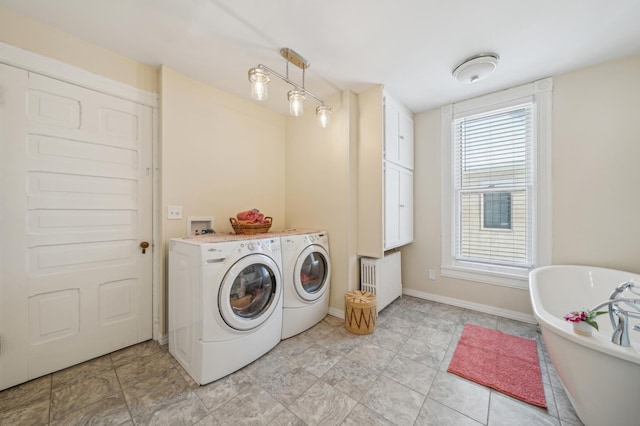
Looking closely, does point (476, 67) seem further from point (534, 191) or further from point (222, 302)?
point (222, 302)

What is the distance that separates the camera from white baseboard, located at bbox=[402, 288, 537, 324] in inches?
95.5

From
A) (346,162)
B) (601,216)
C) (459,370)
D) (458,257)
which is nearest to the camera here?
(459,370)

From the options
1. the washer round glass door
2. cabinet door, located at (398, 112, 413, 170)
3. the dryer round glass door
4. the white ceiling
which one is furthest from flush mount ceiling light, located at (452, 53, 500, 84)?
the washer round glass door

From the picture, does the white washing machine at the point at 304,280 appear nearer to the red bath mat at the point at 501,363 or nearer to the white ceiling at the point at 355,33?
the red bath mat at the point at 501,363

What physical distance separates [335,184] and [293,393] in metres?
1.83

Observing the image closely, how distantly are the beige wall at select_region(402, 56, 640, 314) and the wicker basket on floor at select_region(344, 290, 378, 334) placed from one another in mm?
1533

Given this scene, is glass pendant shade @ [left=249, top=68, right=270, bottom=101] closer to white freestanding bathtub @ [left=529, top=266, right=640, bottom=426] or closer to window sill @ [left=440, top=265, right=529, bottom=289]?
white freestanding bathtub @ [left=529, top=266, right=640, bottom=426]

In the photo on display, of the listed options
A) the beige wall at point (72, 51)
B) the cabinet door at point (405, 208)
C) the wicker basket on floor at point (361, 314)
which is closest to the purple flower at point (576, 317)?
the wicker basket on floor at point (361, 314)

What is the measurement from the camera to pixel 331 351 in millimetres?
1952

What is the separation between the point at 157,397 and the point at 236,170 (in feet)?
6.40

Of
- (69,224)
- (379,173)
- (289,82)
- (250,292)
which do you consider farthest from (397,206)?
(69,224)

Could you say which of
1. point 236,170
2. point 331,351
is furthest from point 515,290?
point 236,170

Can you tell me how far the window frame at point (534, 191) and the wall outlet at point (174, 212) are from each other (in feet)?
9.49

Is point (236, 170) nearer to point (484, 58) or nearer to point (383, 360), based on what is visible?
point (383, 360)
